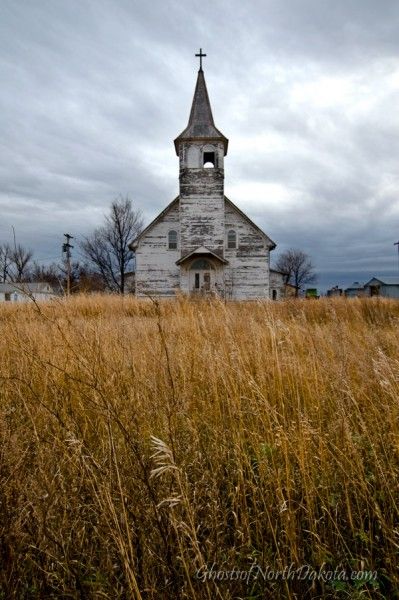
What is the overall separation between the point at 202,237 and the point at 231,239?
7.06 ft

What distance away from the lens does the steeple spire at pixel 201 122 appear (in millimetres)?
22500

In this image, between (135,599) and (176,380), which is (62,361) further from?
(135,599)

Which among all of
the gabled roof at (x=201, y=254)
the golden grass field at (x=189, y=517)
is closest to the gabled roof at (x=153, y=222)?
the gabled roof at (x=201, y=254)

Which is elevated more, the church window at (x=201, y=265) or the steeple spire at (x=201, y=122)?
the steeple spire at (x=201, y=122)

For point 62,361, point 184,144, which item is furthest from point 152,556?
point 184,144

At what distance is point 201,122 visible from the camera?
23141 millimetres

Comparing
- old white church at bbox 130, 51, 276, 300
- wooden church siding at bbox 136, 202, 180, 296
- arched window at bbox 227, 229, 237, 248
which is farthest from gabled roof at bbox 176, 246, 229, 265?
arched window at bbox 227, 229, 237, 248

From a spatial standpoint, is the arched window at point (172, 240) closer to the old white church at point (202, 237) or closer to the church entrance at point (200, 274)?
the old white church at point (202, 237)

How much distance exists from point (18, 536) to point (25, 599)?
0.22m

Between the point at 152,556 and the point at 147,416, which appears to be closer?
the point at 152,556

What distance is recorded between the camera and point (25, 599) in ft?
4.17

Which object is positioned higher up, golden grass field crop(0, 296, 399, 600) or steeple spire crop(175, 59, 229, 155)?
steeple spire crop(175, 59, 229, 155)

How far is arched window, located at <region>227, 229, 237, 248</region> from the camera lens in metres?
23.5

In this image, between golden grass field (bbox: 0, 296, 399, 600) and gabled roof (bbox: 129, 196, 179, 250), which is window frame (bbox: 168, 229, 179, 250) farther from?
golden grass field (bbox: 0, 296, 399, 600)
